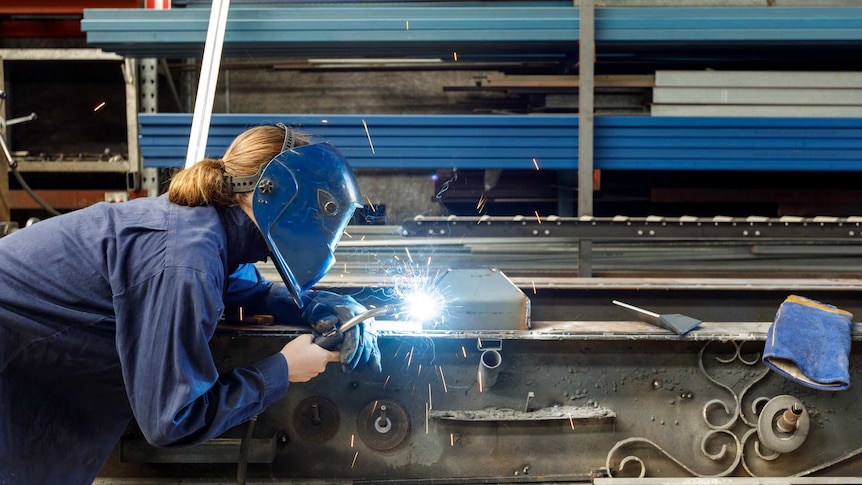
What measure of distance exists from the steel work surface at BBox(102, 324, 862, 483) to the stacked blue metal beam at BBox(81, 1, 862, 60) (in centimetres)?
190

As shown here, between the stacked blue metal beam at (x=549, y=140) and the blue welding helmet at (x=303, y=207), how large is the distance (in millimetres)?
1809

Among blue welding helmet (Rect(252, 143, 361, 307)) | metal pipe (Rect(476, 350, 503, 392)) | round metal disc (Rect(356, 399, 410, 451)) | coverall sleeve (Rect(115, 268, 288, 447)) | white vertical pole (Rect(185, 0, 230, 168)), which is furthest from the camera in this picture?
white vertical pole (Rect(185, 0, 230, 168))

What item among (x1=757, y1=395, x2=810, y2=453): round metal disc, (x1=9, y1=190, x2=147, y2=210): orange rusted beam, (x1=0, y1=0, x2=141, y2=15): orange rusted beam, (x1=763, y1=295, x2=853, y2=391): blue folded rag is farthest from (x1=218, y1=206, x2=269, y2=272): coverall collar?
(x1=0, y1=0, x2=141, y2=15): orange rusted beam

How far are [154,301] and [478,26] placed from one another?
2.51m

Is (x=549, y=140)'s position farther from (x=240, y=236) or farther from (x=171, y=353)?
(x=171, y=353)

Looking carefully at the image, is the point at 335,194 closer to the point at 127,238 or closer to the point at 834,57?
the point at 127,238

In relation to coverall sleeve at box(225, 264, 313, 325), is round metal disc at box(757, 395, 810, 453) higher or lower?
lower

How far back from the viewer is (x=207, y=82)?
3.23 metres

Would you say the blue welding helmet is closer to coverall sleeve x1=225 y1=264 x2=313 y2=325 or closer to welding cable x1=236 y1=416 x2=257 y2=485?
coverall sleeve x1=225 y1=264 x2=313 y2=325

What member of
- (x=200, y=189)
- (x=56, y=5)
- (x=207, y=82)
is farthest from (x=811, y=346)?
(x=56, y=5)

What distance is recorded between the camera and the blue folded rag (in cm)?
189

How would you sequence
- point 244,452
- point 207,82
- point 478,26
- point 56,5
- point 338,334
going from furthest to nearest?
point 56,5
point 478,26
point 207,82
point 244,452
point 338,334

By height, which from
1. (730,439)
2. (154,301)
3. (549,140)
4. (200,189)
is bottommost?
(730,439)

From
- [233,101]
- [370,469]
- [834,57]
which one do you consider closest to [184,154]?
[233,101]
